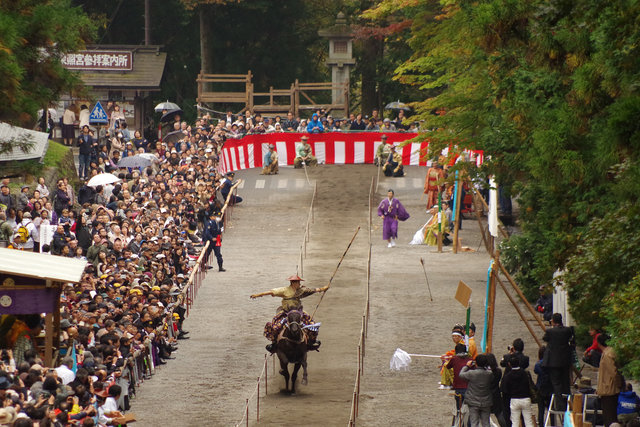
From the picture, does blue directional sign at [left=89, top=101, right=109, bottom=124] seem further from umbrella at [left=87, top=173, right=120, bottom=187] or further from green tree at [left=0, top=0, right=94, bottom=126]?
green tree at [left=0, top=0, right=94, bottom=126]

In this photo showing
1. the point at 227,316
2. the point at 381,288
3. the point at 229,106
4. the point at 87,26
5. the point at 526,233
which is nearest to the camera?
the point at 87,26

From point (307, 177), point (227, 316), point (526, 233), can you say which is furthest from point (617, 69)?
point (307, 177)

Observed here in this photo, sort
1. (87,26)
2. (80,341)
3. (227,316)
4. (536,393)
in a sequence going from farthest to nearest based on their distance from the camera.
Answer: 1. (227,316)
2. (87,26)
3. (80,341)
4. (536,393)

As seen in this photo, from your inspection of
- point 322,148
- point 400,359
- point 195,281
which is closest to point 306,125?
point 322,148

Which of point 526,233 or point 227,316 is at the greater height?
point 526,233

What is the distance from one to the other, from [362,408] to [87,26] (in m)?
8.79

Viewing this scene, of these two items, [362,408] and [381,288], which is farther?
[381,288]

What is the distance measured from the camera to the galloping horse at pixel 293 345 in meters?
20.4

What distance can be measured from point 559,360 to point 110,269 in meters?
10.4

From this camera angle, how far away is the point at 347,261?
3158 cm

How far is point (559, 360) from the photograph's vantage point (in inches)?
719

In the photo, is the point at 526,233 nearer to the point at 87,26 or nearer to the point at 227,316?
the point at 227,316

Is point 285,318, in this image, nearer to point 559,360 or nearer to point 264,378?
point 264,378

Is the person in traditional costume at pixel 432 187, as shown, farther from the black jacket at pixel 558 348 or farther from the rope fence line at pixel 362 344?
the black jacket at pixel 558 348
